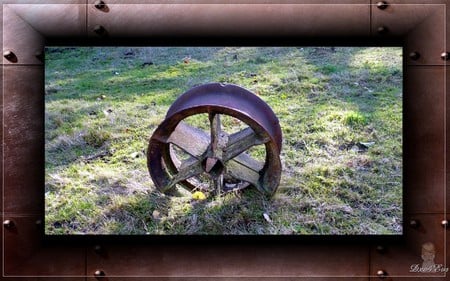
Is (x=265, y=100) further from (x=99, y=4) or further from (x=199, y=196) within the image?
(x=99, y=4)

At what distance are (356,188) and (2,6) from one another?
6.23 ft

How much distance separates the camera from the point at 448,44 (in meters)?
1.86

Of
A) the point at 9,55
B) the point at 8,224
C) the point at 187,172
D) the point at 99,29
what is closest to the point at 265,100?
the point at 187,172

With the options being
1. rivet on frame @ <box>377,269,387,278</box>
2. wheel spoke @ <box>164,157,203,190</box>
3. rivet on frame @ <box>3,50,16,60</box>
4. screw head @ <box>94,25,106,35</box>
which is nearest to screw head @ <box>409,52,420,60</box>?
rivet on frame @ <box>377,269,387,278</box>

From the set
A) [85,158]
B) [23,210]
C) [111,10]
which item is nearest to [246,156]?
[85,158]

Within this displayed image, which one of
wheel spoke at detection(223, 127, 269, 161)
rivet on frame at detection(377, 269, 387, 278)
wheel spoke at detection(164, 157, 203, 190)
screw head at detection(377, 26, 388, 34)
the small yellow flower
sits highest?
screw head at detection(377, 26, 388, 34)

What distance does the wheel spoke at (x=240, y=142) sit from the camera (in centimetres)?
201

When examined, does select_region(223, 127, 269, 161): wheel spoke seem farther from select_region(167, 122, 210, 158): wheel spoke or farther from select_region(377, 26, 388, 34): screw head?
select_region(377, 26, 388, 34): screw head

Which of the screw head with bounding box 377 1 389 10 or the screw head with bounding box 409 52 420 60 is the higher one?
the screw head with bounding box 377 1 389 10

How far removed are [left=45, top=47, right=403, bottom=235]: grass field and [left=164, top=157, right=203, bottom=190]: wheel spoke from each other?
8 centimetres

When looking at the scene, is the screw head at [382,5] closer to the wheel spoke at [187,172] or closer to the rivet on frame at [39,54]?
the wheel spoke at [187,172]

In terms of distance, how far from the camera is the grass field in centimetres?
193

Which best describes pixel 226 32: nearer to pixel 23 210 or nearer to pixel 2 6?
pixel 2 6

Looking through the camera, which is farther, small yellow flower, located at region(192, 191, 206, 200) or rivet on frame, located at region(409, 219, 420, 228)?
small yellow flower, located at region(192, 191, 206, 200)
